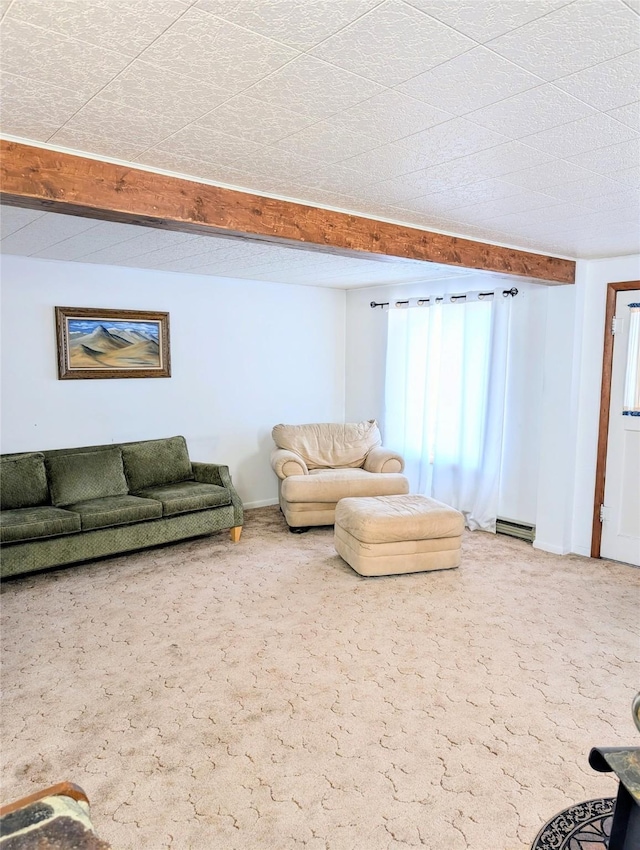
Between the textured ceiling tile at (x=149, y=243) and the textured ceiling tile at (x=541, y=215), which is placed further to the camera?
the textured ceiling tile at (x=149, y=243)

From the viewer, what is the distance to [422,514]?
13.6 feet

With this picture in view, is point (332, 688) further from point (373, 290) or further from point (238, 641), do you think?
point (373, 290)

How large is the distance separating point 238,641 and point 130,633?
2.08 ft

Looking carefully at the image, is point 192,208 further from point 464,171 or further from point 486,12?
point 486,12

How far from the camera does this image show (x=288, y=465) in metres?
5.29

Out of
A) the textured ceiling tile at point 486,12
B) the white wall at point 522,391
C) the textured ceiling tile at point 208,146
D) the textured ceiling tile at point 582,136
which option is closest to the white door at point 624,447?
the white wall at point 522,391

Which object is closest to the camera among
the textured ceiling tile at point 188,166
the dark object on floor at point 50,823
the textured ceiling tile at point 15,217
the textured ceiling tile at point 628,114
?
Answer: the dark object on floor at point 50,823

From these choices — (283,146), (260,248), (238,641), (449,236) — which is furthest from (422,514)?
(283,146)

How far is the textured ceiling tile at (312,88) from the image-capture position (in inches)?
62.6

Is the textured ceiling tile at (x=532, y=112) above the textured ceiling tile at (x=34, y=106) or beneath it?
above

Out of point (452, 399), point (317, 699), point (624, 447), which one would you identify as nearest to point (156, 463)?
point (452, 399)

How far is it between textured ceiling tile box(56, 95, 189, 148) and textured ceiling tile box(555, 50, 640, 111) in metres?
1.21

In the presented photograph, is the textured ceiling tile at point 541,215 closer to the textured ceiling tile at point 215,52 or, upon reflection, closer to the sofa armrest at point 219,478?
the textured ceiling tile at point 215,52

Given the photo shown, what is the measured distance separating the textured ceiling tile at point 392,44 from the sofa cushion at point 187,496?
143 inches
